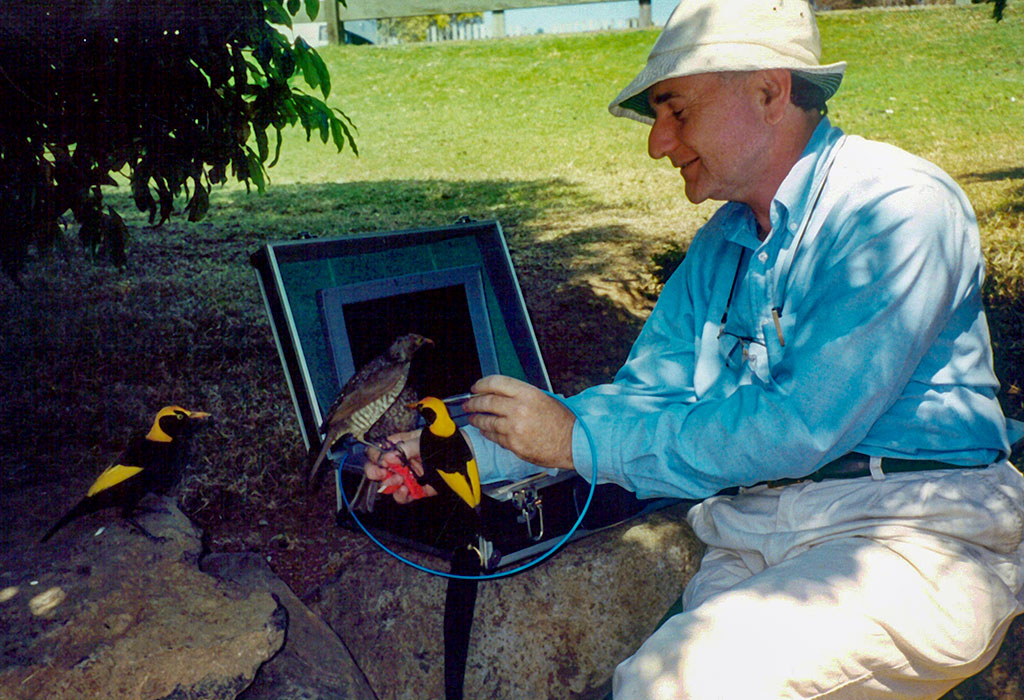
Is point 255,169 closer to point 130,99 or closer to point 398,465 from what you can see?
point 130,99

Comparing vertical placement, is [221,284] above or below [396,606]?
above

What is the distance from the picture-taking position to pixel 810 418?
69.4 inches

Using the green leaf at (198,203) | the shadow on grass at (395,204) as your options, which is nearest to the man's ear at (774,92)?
the green leaf at (198,203)

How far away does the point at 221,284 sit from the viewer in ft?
19.7

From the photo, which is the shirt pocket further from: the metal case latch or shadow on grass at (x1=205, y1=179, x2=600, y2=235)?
shadow on grass at (x1=205, y1=179, x2=600, y2=235)

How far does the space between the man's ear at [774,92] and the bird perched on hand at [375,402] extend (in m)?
1.44

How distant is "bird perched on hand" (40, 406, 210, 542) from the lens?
9.82 feet

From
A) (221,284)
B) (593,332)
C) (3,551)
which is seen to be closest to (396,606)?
(3,551)

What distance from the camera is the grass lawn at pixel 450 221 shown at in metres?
4.21

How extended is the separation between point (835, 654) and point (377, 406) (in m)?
1.61

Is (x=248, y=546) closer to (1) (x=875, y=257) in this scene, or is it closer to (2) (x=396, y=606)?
(2) (x=396, y=606)

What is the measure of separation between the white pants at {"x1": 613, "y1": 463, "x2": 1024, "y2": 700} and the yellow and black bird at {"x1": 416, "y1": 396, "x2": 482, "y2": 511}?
71 cm

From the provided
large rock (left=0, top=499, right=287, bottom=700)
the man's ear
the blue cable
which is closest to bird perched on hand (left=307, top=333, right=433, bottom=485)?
the blue cable

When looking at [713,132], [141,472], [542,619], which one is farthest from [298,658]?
Answer: [713,132]
